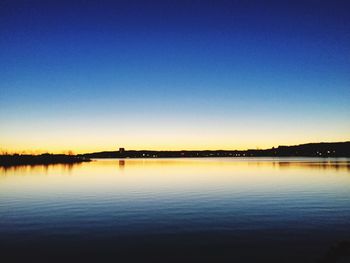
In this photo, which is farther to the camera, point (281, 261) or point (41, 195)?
point (41, 195)

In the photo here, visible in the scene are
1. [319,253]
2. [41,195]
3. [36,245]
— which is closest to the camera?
[319,253]

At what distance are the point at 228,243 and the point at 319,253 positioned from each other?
16.6ft

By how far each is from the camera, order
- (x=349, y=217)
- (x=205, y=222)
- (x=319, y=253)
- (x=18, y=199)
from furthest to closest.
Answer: (x=18, y=199)
(x=349, y=217)
(x=205, y=222)
(x=319, y=253)

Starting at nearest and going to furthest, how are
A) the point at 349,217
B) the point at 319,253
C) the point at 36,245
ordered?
the point at 319,253 → the point at 36,245 → the point at 349,217

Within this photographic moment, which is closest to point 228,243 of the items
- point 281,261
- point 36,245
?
point 281,261

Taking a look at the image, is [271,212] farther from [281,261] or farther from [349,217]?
[281,261]

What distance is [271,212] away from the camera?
3344 centimetres

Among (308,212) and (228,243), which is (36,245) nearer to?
(228,243)

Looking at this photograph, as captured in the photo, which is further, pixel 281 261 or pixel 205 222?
pixel 205 222

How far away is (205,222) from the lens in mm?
28812

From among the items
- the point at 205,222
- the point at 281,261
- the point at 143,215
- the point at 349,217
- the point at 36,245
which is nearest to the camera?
the point at 281,261

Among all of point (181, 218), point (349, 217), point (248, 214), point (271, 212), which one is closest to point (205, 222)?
point (181, 218)

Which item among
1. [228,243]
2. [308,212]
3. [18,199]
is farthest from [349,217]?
[18,199]

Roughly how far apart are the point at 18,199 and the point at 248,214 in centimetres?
2759
